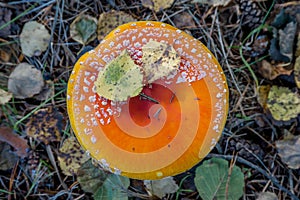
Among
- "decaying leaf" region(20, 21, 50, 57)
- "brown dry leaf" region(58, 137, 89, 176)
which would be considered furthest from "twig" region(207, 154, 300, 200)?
"decaying leaf" region(20, 21, 50, 57)

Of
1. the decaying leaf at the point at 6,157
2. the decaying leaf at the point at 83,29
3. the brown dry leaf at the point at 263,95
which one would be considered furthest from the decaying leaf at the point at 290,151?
the decaying leaf at the point at 6,157

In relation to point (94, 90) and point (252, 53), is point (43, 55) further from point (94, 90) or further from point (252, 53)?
point (252, 53)

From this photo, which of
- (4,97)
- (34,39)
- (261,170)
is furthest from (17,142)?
(261,170)

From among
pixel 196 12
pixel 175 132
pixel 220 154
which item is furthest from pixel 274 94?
pixel 175 132

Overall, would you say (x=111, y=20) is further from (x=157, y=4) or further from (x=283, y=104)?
(x=283, y=104)

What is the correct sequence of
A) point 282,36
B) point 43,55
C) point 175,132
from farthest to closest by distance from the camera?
point 43,55
point 282,36
point 175,132
